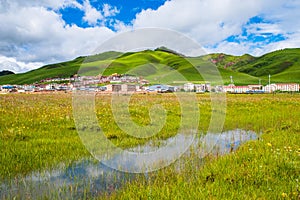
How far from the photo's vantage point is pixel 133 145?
26.8ft

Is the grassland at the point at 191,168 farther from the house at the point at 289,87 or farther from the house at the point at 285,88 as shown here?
the house at the point at 285,88

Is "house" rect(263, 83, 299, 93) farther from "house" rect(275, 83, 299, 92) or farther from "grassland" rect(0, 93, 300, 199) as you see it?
"grassland" rect(0, 93, 300, 199)

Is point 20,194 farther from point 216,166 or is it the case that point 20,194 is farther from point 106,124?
point 106,124

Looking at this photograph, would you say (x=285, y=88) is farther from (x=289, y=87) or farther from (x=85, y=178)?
(x=85, y=178)

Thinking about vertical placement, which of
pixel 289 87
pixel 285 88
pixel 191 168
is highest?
pixel 289 87

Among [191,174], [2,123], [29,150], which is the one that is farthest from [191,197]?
[2,123]

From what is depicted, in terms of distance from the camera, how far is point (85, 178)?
5223mm

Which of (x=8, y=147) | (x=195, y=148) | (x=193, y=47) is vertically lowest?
(x=195, y=148)

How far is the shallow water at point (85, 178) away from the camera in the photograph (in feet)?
14.6

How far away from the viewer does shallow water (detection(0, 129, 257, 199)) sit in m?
4.46

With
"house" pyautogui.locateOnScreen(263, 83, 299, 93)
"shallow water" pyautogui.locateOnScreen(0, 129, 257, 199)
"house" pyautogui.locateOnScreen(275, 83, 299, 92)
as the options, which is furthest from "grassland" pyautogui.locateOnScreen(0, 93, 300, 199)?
"house" pyautogui.locateOnScreen(263, 83, 299, 93)

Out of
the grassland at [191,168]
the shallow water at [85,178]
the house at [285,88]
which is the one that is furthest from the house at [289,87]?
the shallow water at [85,178]

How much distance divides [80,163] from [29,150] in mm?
1696

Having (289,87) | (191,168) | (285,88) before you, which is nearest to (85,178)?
(191,168)
